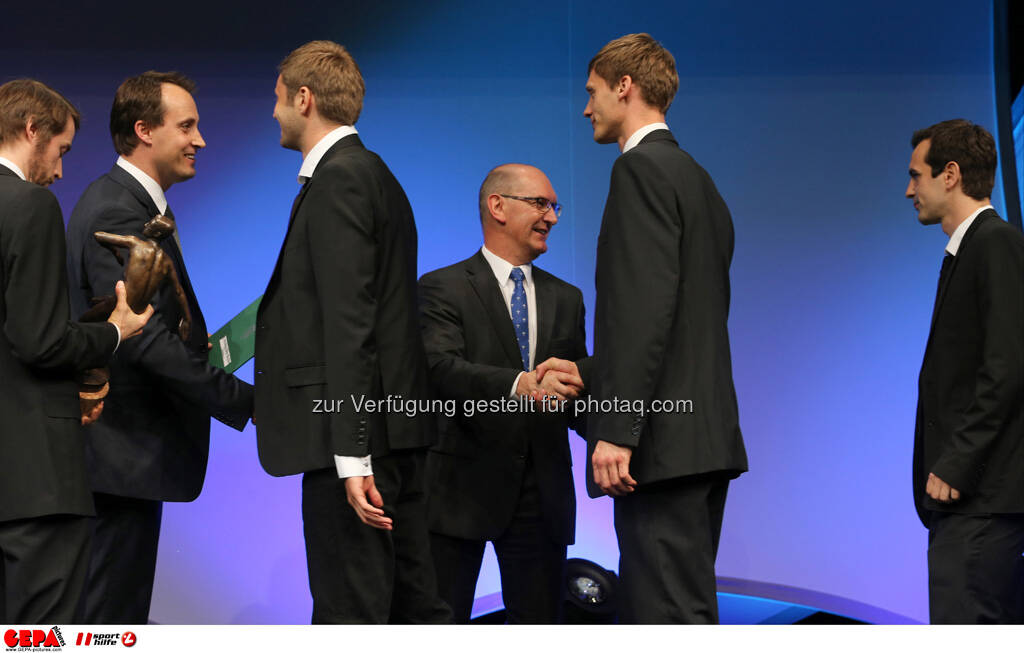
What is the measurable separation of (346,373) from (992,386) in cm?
177

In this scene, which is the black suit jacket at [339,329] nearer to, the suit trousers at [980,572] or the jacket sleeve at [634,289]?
the jacket sleeve at [634,289]

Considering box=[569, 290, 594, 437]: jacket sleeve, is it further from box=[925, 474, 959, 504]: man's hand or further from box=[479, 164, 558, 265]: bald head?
box=[925, 474, 959, 504]: man's hand

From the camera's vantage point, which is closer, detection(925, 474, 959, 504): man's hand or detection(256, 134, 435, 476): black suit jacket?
detection(256, 134, 435, 476): black suit jacket

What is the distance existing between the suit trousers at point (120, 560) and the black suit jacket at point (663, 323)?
4.33 ft

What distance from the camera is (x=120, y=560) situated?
2.95 m

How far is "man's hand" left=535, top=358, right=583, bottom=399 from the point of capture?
3.11 meters

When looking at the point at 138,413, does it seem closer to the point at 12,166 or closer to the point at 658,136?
the point at 12,166

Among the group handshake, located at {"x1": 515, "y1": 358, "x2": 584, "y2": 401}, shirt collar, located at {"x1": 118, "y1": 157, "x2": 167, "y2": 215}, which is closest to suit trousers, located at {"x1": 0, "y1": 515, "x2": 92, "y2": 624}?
shirt collar, located at {"x1": 118, "y1": 157, "x2": 167, "y2": 215}

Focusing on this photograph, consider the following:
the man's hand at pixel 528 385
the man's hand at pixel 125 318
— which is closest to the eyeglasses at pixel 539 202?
the man's hand at pixel 528 385

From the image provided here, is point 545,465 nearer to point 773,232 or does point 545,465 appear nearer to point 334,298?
point 334,298

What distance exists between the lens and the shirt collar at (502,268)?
3.65 m

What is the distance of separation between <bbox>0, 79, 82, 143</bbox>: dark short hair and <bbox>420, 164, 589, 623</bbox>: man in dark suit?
4.35 feet
